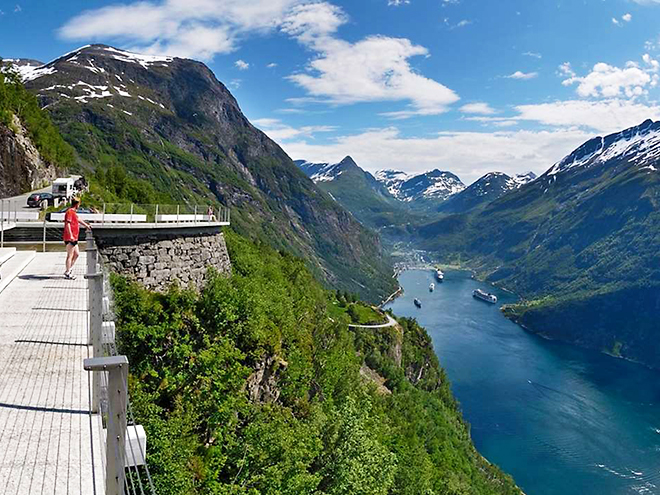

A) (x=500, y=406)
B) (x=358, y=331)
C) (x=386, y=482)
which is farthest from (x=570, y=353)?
(x=386, y=482)

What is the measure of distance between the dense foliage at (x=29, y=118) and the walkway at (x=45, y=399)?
1871 inches

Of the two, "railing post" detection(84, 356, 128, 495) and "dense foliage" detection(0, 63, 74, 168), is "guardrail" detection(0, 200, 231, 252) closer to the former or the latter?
"railing post" detection(84, 356, 128, 495)

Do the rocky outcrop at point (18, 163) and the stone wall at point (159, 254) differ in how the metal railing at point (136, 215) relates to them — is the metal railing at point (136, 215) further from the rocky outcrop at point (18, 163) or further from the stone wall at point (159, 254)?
the rocky outcrop at point (18, 163)

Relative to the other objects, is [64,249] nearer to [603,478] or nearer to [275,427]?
[275,427]

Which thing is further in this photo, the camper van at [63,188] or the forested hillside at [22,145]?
the forested hillside at [22,145]

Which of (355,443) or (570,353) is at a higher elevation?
(355,443)

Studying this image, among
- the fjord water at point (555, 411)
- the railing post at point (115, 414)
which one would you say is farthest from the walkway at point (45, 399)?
the fjord water at point (555, 411)

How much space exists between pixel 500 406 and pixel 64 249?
8991cm

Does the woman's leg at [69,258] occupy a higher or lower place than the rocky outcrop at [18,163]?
lower

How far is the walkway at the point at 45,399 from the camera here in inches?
234

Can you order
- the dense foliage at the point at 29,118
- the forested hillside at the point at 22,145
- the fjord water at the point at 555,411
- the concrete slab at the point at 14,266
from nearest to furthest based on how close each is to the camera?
1. the concrete slab at the point at 14,266
2. the forested hillside at the point at 22,145
3. the dense foliage at the point at 29,118
4. the fjord water at the point at 555,411

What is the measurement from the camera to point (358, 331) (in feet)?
254

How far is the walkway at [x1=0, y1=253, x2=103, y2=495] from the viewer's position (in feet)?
19.5

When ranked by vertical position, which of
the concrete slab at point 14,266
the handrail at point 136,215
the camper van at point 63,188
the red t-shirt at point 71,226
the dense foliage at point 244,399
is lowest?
the dense foliage at point 244,399
